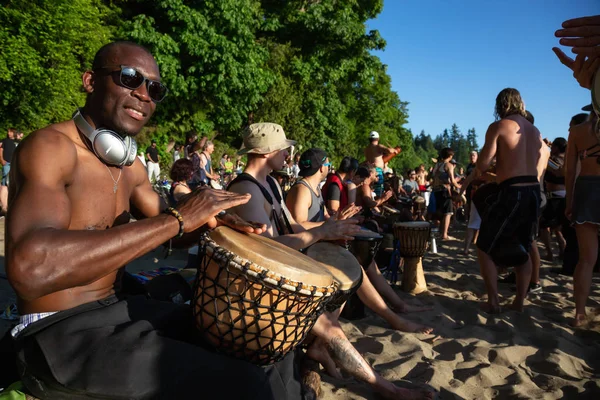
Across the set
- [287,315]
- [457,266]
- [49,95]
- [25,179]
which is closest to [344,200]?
[457,266]

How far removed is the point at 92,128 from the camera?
1.87 metres

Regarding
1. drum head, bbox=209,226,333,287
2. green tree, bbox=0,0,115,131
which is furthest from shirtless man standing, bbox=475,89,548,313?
green tree, bbox=0,0,115,131

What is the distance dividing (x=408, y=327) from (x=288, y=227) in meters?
1.42

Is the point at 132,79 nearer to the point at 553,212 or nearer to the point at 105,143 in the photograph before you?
the point at 105,143

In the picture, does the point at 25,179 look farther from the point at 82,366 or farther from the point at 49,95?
the point at 49,95

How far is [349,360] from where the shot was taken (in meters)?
2.53

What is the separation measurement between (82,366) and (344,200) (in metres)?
4.43

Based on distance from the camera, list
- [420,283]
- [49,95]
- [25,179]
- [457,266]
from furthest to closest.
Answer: [49,95], [457,266], [420,283], [25,179]

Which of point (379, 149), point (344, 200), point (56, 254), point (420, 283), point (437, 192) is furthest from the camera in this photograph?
point (437, 192)

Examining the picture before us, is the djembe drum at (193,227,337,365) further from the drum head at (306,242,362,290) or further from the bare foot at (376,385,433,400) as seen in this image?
the bare foot at (376,385,433,400)

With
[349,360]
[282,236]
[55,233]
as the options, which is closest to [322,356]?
[349,360]

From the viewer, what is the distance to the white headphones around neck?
6.03ft

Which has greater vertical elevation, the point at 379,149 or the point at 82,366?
the point at 379,149

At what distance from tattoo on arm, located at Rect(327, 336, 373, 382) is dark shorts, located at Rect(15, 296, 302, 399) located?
3.05ft
